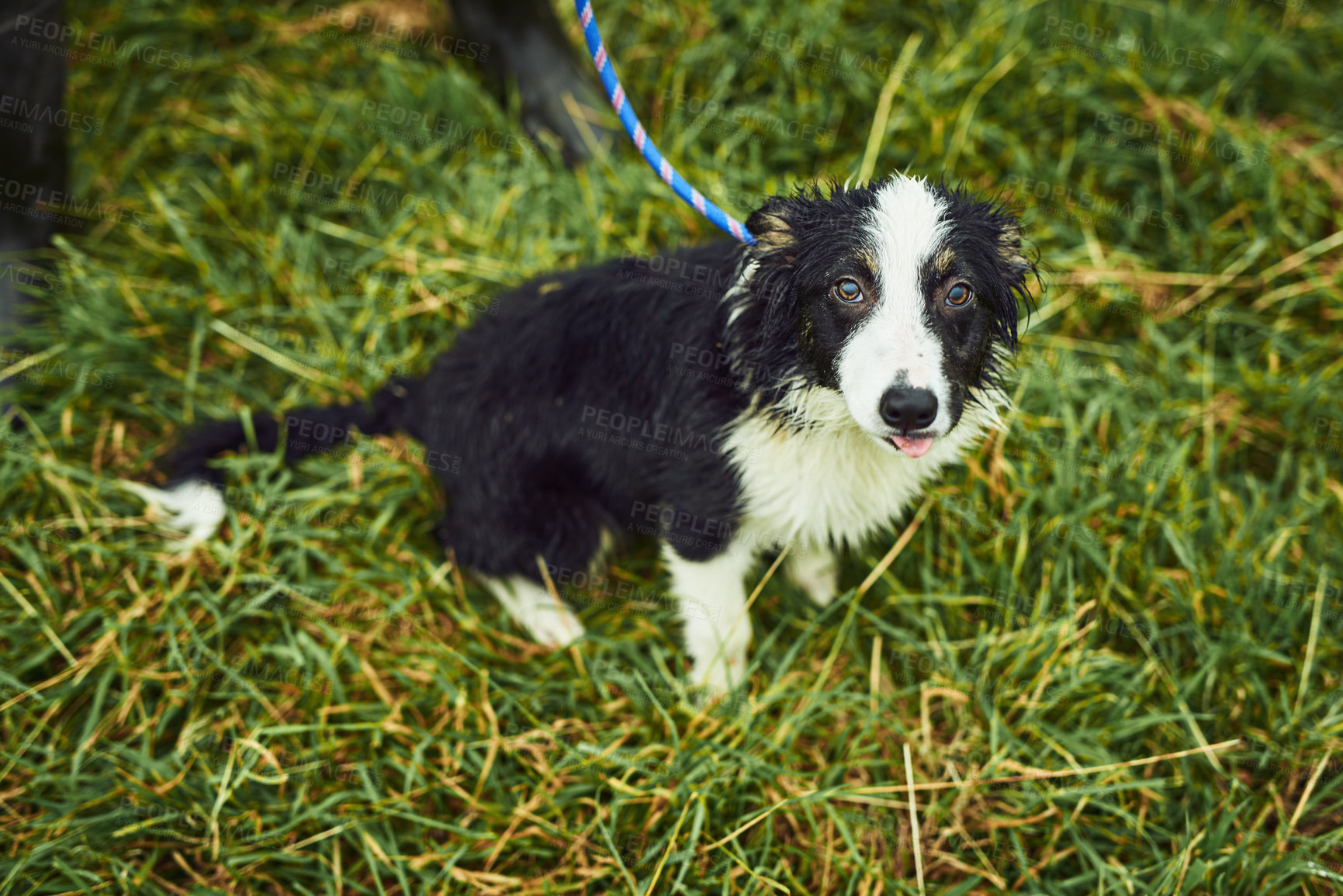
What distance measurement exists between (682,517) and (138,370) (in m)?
2.39

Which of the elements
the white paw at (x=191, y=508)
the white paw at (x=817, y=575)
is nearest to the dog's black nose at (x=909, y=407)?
the white paw at (x=817, y=575)

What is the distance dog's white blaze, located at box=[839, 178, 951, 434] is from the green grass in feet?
3.50

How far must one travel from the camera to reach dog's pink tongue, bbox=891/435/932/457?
1857 millimetres

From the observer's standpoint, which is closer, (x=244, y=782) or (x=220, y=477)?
(x=244, y=782)

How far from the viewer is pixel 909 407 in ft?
5.57

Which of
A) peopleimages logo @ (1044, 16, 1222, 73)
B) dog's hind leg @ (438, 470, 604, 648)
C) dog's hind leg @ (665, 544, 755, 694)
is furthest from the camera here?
peopleimages logo @ (1044, 16, 1222, 73)

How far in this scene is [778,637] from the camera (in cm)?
286

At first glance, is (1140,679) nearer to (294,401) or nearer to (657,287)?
(657,287)

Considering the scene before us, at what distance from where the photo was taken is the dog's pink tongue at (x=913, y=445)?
73.1 inches

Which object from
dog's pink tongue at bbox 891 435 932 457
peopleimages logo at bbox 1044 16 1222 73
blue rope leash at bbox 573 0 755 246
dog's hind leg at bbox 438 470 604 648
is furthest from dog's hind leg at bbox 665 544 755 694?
peopleimages logo at bbox 1044 16 1222 73

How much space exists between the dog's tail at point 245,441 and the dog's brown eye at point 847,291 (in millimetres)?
1596

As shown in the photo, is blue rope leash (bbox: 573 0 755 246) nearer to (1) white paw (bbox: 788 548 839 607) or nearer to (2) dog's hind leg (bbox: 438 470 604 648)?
(2) dog's hind leg (bbox: 438 470 604 648)

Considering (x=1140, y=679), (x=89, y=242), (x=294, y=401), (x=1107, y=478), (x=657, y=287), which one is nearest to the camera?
(x=657, y=287)

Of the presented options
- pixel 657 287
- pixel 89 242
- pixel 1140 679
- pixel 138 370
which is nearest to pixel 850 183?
pixel 657 287
